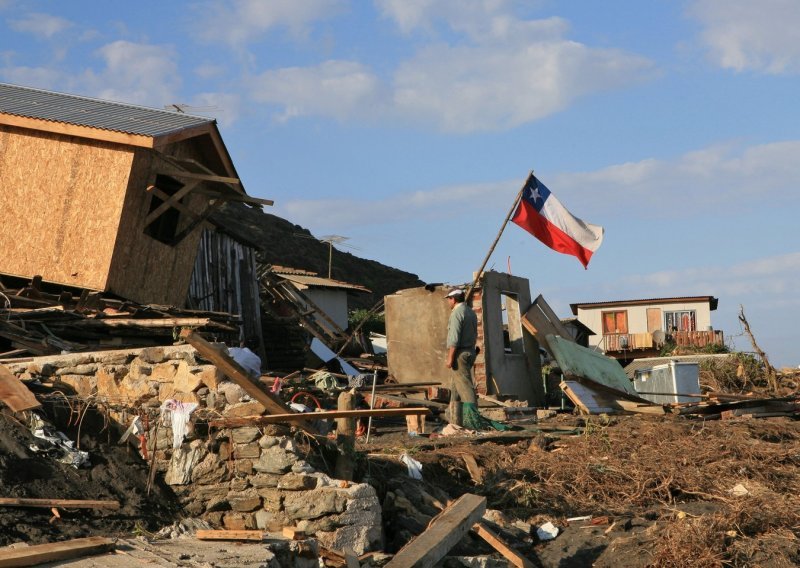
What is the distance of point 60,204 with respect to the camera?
14.9 meters

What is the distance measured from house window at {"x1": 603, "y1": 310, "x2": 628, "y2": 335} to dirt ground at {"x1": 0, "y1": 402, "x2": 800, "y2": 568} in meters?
42.7

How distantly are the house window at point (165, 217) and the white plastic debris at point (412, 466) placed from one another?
279 inches

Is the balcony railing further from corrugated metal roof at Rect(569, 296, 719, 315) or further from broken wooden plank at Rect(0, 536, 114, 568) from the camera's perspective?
broken wooden plank at Rect(0, 536, 114, 568)

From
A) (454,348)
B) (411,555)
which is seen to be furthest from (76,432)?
(454,348)

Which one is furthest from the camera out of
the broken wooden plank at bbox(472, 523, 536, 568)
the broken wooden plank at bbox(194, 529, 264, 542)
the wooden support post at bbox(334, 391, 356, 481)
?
the wooden support post at bbox(334, 391, 356, 481)

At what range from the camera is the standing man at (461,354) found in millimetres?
13500

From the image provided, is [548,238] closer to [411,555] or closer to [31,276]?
[31,276]

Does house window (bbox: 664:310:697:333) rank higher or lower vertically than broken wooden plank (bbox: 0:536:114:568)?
higher

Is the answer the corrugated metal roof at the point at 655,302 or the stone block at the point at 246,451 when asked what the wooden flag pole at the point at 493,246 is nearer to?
the stone block at the point at 246,451

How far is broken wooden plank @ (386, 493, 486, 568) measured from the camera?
780 centimetres

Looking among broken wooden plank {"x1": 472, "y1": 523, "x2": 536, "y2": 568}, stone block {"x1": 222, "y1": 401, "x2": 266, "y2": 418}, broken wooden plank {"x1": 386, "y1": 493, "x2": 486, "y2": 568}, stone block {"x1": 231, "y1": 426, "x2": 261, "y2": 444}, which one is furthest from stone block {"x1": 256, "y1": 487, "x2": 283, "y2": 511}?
broken wooden plank {"x1": 472, "y1": 523, "x2": 536, "y2": 568}

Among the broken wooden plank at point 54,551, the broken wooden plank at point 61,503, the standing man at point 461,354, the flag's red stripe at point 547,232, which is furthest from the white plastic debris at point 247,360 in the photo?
the flag's red stripe at point 547,232

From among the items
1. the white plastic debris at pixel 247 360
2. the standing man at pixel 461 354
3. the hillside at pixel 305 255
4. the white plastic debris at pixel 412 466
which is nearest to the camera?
the white plastic debris at pixel 247 360

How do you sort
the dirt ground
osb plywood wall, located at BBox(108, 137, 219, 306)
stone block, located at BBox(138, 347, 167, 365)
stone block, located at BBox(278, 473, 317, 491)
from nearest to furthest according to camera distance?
the dirt ground < stone block, located at BBox(278, 473, 317, 491) < stone block, located at BBox(138, 347, 167, 365) < osb plywood wall, located at BBox(108, 137, 219, 306)
